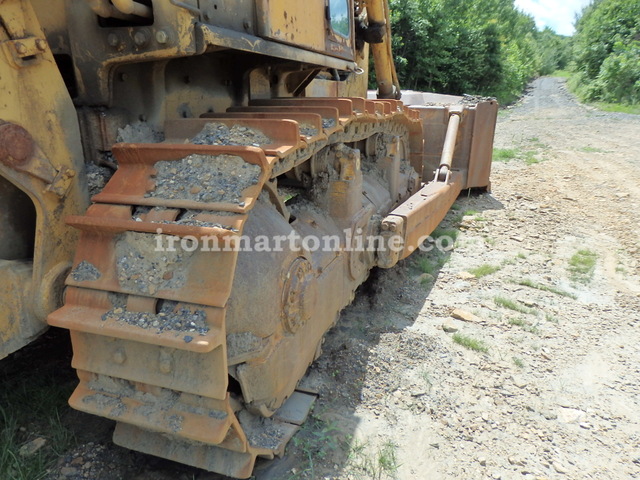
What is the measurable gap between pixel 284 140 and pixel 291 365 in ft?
3.01

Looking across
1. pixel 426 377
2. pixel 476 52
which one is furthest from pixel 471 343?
pixel 476 52

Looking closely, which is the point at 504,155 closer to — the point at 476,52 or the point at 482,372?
the point at 482,372

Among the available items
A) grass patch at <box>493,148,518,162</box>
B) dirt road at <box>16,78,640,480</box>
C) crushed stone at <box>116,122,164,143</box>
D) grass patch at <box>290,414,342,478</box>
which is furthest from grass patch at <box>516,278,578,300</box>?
grass patch at <box>493,148,518,162</box>

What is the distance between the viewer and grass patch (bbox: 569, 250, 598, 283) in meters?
4.27

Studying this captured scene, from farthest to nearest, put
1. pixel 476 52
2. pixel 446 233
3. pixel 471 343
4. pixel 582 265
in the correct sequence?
pixel 476 52, pixel 446 233, pixel 582 265, pixel 471 343

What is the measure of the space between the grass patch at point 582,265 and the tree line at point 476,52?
15112mm

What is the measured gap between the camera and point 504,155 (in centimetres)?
952

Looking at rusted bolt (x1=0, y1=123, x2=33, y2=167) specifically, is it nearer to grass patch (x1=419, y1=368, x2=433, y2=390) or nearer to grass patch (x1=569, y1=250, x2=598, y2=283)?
grass patch (x1=419, y1=368, x2=433, y2=390)

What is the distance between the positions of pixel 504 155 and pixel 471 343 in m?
7.14

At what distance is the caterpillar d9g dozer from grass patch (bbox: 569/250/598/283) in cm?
271

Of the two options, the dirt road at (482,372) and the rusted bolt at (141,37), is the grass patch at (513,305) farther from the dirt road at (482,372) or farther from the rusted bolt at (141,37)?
the rusted bolt at (141,37)

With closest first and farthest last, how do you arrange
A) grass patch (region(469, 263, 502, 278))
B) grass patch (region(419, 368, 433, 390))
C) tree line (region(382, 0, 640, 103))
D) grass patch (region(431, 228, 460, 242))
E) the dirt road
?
the dirt road < grass patch (region(419, 368, 433, 390)) < grass patch (region(469, 263, 502, 278)) < grass patch (region(431, 228, 460, 242)) < tree line (region(382, 0, 640, 103))

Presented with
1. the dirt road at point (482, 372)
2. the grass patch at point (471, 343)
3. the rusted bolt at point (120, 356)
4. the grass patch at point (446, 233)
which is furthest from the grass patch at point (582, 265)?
the rusted bolt at point (120, 356)

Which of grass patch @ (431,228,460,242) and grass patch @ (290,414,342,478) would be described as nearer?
grass patch @ (290,414,342,478)
